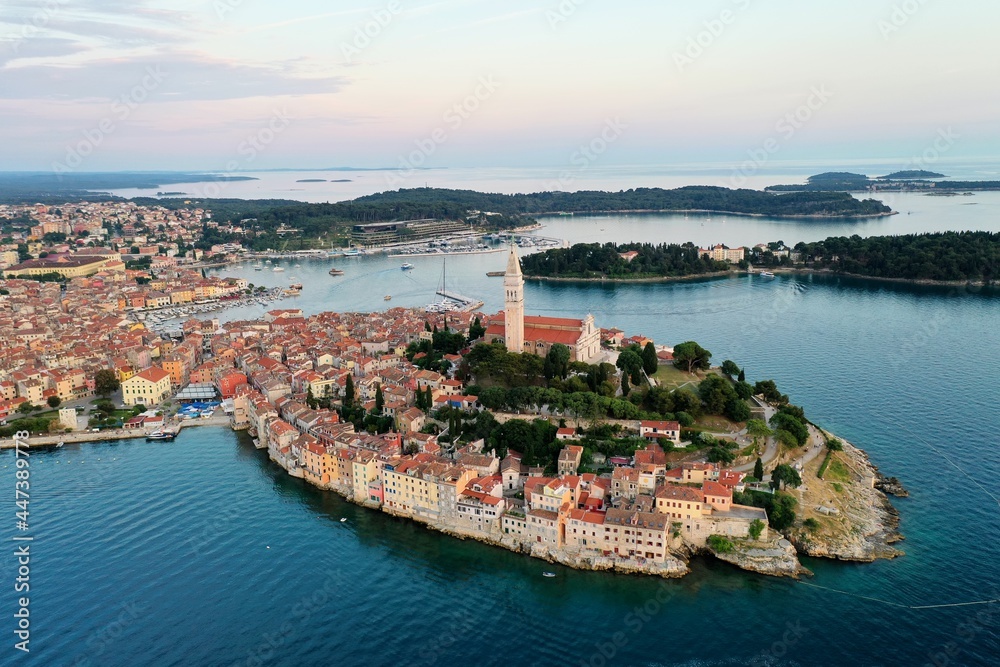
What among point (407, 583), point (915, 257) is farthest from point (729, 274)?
point (407, 583)

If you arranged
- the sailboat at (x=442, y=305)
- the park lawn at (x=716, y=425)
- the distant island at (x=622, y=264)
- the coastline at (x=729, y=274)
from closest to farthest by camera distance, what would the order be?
the park lawn at (x=716, y=425), the sailboat at (x=442, y=305), the coastline at (x=729, y=274), the distant island at (x=622, y=264)

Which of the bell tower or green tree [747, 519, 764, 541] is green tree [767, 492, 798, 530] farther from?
the bell tower

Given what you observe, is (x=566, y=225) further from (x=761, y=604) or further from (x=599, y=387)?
(x=761, y=604)

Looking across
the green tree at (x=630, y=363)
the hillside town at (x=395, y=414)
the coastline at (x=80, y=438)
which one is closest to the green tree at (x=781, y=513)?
the hillside town at (x=395, y=414)

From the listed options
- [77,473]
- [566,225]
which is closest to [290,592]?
[77,473]

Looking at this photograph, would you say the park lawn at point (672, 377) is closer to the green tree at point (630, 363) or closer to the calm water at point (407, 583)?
the green tree at point (630, 363)

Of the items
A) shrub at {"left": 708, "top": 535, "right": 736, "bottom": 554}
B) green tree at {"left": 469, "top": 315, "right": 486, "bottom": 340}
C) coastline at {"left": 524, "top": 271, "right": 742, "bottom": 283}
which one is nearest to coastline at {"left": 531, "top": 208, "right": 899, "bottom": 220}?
coastline at {"left": 524, "top": 271, "right": 742, "bottom": 283}
